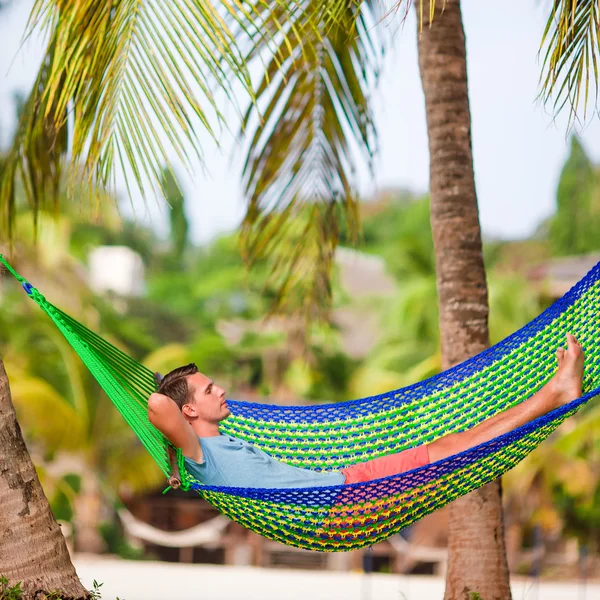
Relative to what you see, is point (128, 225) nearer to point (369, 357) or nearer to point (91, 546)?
point (369, 357)

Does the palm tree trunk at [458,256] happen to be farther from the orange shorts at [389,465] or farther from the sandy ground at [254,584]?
the sandy ground at [254,584]

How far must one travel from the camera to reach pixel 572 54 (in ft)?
8.36

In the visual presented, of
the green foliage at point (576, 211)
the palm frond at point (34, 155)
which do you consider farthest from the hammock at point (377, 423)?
the green foliage at point (576, 211)

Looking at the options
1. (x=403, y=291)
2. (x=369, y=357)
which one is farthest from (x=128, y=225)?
(x=403, y=291)

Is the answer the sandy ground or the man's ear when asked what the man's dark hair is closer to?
the man's ear

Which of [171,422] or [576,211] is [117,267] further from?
[171,422]

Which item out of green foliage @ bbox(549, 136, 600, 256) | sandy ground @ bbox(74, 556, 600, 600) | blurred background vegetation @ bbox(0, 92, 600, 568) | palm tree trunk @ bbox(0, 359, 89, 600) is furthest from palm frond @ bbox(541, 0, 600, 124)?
green foliage @ bbox(549, 136, 600, 256)

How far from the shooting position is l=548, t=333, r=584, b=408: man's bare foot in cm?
256

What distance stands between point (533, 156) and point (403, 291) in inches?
696

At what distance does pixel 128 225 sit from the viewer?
22422 millimetres

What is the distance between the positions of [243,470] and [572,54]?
1.36 meters

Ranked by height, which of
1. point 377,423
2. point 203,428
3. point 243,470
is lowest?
point 243,470

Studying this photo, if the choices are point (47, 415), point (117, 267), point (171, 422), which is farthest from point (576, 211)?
point (171, 422)

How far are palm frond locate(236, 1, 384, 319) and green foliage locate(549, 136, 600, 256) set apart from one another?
14943 mm
